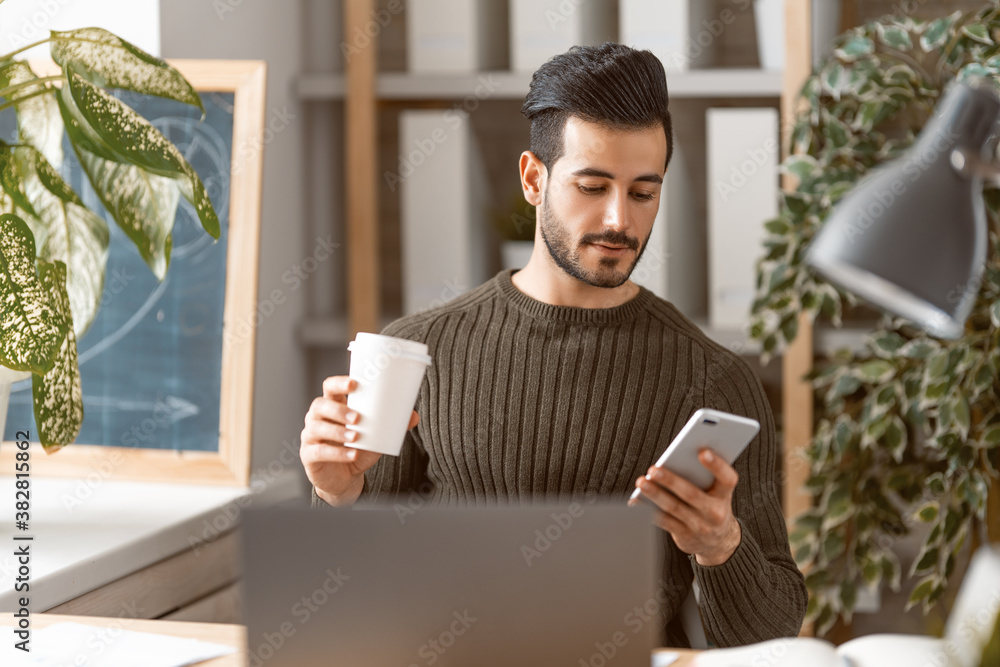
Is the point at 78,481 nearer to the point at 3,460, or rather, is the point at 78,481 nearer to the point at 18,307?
the point at 3,460

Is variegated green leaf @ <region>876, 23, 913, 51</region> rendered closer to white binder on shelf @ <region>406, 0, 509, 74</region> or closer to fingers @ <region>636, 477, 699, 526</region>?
white binder on shelf @ <region>406, 0, 509, 74</region>

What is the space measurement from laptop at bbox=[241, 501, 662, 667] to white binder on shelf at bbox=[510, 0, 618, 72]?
6.10ft

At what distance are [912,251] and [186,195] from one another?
1.10 metres

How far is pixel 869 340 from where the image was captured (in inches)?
86.0

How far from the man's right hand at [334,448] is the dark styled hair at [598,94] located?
53 cm

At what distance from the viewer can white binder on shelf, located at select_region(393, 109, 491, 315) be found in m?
2.57

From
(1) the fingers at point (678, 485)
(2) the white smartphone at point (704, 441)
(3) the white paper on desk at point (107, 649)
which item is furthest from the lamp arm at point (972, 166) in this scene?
(3) the white paper on desk at point (107, 649)

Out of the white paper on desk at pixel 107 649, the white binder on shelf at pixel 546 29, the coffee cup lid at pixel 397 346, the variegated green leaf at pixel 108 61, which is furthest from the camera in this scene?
the white binder on shelf at pixel 546 29

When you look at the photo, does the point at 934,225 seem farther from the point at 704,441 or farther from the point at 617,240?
the point at 617,240

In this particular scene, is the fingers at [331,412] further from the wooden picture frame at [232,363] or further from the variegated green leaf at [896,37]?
the variegated green leaf at [896,37]

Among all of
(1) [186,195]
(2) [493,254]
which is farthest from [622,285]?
(2) [493,254]

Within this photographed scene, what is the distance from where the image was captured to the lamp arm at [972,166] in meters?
0.71

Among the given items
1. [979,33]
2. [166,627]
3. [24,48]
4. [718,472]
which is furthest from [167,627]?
[979,33]

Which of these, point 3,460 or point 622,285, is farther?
point 3,460
